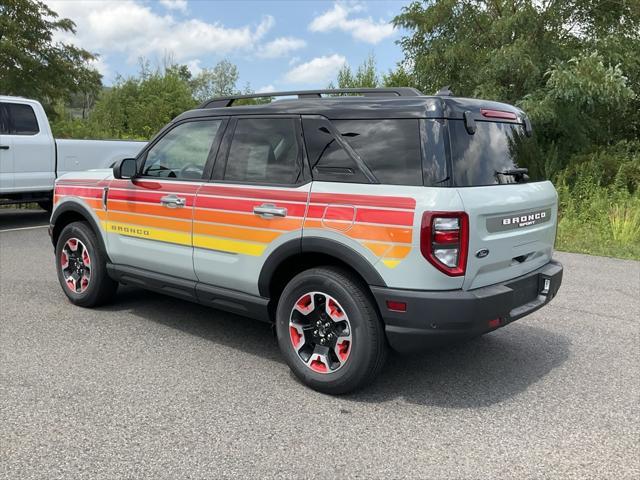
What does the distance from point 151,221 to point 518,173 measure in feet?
9.20

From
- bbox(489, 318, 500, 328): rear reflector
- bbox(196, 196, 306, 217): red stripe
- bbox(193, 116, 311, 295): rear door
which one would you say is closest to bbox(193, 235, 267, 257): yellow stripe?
bbox(193, 116, 311, 295): rear door

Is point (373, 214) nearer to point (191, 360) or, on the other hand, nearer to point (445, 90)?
point (445, 90)

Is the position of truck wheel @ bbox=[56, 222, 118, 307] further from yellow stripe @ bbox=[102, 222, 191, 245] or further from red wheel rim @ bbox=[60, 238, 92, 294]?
yellow stripe @ bbox=[102, 222, 191, 245]

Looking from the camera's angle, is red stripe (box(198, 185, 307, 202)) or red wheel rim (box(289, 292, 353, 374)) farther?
red stripe (box(198, 185, 307, 202))

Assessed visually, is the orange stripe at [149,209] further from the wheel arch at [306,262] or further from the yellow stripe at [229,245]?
the wheel arch at [306,262]

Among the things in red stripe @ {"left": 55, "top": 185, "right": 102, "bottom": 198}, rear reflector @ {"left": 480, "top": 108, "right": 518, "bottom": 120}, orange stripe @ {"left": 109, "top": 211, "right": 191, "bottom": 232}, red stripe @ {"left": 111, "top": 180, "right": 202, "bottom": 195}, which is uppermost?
rear reflector @ {"left": 480, "top": 108, "right": 518, "bottom": 120}

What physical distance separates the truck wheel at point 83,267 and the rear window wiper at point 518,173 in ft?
11.5

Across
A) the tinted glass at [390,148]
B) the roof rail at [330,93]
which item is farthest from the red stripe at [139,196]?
the tinted glass at [390,148]

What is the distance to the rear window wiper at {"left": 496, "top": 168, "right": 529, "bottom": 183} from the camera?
3699mm

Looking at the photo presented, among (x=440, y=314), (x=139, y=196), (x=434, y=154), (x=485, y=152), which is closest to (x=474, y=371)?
(x=440, y=314)

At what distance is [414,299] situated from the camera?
128 inches

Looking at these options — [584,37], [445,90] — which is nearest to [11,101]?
[445,90]

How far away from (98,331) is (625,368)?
410cm

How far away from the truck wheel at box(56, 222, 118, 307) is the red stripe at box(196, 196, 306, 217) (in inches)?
59.7
